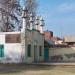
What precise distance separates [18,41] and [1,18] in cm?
1539

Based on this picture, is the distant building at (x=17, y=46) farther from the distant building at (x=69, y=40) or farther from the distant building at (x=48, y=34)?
the distant building at (x=48, y=34)

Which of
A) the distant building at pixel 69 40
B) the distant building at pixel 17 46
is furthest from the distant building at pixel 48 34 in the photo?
the distant building at pixel 17 46

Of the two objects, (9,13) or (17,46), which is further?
(9,13)

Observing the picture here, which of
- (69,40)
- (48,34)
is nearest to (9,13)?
(69,40)

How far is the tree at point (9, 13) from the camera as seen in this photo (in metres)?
58.6

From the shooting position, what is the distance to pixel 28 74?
28.3m

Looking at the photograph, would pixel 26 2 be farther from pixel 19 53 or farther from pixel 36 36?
pixel 19 53

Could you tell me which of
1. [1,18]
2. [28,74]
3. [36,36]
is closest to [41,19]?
[36,36]

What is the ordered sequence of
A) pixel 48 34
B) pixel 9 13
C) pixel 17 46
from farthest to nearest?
pixel 48 34, pixel 9 13, pixel 17 46

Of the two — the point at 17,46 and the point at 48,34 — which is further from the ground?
the point at 48,34

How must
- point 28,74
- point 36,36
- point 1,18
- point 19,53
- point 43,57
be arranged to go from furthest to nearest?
point 1,18, point 43,57, point 36,36, point 19,53, point 28,74

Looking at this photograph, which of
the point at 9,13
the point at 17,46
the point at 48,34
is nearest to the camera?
the point at 17,46

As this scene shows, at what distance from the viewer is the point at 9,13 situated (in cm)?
5909

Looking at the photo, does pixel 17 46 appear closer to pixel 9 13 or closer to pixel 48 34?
pixel 9 13
